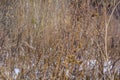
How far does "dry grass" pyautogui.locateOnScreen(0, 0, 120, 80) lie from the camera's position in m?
3.34

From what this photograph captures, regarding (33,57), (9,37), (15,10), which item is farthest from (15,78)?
(15,10)

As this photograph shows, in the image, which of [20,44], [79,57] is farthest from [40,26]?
[79,57]

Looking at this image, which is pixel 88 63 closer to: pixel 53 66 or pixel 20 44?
pixel 53 66

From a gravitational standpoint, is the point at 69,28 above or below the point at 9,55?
above

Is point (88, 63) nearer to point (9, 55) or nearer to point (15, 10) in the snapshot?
point (9, 55)

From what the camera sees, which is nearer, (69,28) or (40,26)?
(69,28)

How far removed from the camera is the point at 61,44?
3.58 metres

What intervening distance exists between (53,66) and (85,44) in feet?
1.75

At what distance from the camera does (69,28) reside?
3.93 metres

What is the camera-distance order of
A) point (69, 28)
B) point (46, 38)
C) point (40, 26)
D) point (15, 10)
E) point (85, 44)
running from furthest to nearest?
1. point (15, 10)
2. point (40, 26)
3. point (46, 38)
4. point (69, 28)
5. point (85, 44)

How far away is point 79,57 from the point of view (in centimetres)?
353

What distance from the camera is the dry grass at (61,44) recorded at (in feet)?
10.9

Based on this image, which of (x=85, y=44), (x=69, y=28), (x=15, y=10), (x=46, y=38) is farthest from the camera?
(x=15, y=10)

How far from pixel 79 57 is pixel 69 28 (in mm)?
545
